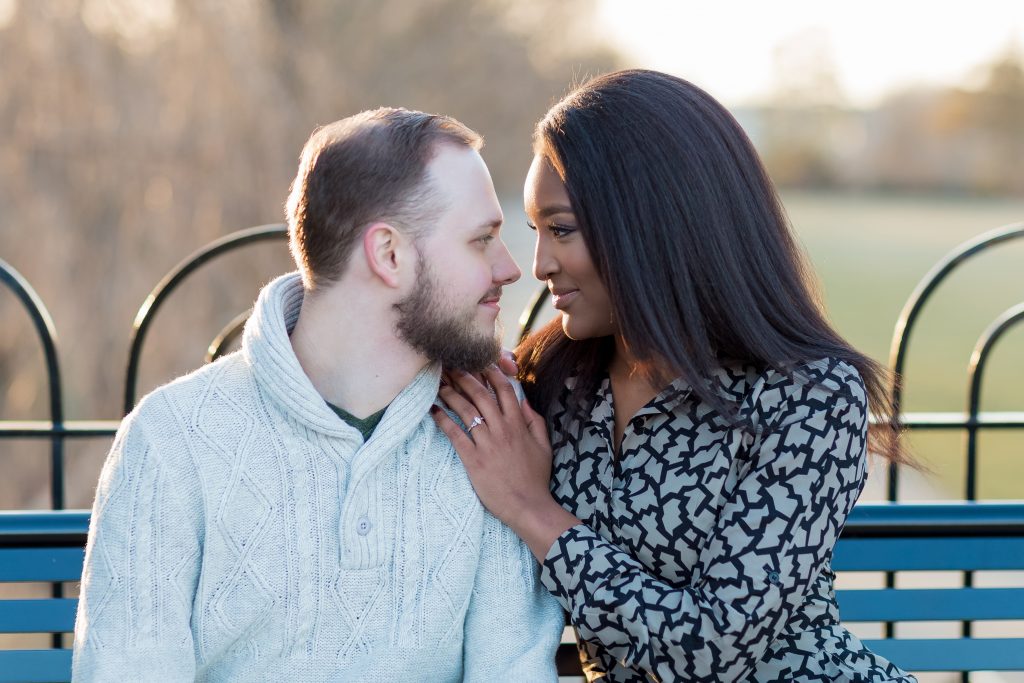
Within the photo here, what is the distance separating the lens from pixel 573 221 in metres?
2.29

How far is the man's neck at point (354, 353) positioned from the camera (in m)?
2.31

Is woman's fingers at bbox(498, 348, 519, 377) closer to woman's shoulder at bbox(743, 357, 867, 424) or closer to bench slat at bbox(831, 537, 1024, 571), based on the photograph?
woman's shoulder at bbox(743, 357, 867, 424)

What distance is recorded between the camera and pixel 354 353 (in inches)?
91.2

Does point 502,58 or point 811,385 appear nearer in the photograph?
point 811,385

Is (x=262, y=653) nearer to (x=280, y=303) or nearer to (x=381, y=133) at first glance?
(x=280, y=303)

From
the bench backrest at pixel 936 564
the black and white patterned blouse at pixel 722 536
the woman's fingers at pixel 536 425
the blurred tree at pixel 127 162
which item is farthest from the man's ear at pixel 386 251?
the blurred tree at pixel 127 162

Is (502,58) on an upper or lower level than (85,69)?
upper

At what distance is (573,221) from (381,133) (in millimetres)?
426

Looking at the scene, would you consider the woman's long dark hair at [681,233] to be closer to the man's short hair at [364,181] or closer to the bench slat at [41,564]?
the man's short hair at [364,181]

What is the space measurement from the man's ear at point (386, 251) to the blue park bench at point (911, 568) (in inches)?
39.0

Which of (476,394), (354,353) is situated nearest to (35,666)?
(354,353)

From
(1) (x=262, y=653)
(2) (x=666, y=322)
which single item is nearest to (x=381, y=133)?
(2) (x=666, y=322)

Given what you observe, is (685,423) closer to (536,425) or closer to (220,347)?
(536,425)

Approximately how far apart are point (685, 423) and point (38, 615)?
61.4 inches
